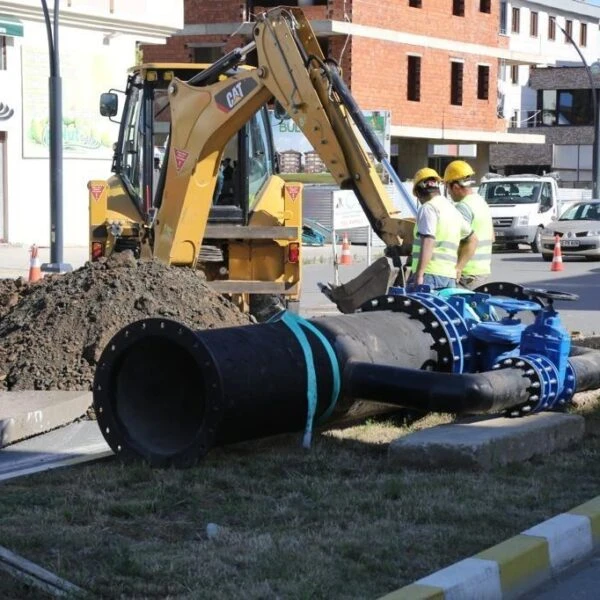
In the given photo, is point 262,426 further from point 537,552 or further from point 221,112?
point 221,112

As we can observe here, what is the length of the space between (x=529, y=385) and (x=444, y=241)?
221cm

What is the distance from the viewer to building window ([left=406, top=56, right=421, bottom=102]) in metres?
45.4

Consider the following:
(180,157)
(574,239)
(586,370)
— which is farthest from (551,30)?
(586,370)

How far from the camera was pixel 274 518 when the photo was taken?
21.7 ft

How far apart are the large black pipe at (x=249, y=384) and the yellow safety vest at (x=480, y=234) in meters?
2.50

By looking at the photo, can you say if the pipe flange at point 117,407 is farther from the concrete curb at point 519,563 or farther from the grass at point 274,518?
the concrete curb at point 519,563

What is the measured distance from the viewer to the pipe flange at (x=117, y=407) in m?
7.44

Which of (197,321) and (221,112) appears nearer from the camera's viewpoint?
(197,321)

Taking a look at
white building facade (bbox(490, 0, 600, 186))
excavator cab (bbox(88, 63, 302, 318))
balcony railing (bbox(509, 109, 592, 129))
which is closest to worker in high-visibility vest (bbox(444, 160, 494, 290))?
excavator cab (bbox(88, 63, 302, 318))

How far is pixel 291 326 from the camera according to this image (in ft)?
27.0

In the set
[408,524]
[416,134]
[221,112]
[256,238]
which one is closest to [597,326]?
[256,238]

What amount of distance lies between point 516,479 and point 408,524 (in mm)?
1194

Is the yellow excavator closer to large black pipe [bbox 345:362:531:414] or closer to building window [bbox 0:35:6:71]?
large black pipe [bbox 345:362:531:414]

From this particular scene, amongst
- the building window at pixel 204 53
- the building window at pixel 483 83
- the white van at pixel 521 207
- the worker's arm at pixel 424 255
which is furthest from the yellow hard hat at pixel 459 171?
the building window at pixel 483 83
